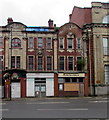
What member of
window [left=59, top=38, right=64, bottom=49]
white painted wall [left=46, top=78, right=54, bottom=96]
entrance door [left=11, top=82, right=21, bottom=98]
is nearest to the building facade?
window [left=59, top=38, right=64, bottom=49]

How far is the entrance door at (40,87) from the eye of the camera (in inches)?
1400

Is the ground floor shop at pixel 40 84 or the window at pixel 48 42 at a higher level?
the window at pixel 48 42

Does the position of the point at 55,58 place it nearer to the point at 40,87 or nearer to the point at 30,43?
the point at 30,43

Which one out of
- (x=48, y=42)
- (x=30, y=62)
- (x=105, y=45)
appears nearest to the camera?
(x=30, y=62)

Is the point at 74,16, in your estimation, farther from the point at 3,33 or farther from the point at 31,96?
the point at 31,96

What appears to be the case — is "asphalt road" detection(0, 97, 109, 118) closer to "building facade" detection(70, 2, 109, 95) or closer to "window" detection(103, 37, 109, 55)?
"building facade" detection(70, 2, 109, 95)

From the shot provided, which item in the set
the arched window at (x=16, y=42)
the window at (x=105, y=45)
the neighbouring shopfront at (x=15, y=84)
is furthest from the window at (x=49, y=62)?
the window at (x=105, y=45)

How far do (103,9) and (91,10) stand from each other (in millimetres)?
1827

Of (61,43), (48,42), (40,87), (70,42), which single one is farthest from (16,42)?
(70,42)

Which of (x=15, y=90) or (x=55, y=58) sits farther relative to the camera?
(x=55, y=58)

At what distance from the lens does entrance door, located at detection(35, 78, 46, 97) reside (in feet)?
117

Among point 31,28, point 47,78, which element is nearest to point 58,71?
point 47,78

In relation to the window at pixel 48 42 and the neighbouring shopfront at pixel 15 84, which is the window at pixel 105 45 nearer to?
the window at pixel 48 42

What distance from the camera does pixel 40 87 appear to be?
3572 cm
